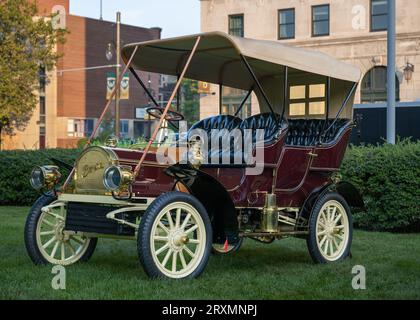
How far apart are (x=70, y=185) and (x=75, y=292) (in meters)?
1.69

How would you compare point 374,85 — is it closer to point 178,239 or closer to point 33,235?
point 33,235

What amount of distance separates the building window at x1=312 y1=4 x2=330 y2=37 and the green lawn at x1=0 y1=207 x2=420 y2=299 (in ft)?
99.8

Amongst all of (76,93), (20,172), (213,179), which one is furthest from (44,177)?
(76,93)

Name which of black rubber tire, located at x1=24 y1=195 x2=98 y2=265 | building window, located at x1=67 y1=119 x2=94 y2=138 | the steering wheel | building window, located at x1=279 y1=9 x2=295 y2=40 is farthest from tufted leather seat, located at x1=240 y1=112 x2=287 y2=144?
building window, located at x1=67 y1=119 x2=94 y2=138

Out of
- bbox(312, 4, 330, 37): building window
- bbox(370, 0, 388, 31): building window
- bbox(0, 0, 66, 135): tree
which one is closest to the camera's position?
bbox(0, 0, 66, 135): tree

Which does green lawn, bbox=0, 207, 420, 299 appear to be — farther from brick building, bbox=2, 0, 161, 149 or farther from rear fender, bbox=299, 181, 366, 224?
brick building, bbox=2, 0, 161, 149

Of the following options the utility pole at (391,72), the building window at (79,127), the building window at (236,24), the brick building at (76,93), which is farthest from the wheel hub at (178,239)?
the building window at (79,127)

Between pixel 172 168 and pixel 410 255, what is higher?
pixel 172 168

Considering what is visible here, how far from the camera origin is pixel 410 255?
30.3 feet

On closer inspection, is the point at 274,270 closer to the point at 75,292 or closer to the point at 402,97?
the point at 75,292

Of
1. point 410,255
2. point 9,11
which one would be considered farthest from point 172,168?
point 9,11

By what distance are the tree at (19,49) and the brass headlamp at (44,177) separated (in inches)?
860

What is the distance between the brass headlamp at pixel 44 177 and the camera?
809cm

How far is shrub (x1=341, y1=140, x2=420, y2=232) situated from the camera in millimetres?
11852
